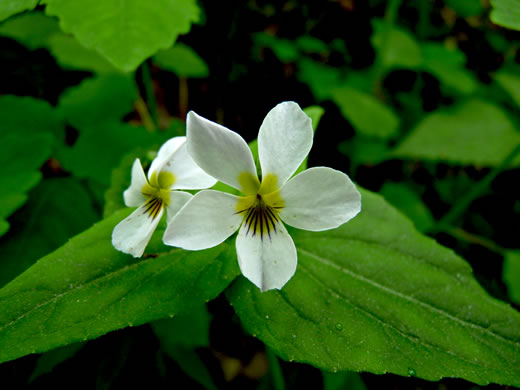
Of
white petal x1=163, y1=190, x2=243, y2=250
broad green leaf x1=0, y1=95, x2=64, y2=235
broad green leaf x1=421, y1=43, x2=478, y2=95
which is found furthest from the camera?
broad green leaf x1=421, y1=43, x2=478, y2=95

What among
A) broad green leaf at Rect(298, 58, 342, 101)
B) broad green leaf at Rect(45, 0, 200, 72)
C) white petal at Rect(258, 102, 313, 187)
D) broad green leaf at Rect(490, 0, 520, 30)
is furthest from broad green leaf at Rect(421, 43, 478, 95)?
white petal at Rect(258, 102, 313, 187)

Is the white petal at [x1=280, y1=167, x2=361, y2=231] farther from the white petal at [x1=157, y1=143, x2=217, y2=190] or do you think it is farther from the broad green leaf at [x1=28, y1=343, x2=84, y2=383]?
the broad green leaf at [x1=28, y1=343, x2=84, y2=383]

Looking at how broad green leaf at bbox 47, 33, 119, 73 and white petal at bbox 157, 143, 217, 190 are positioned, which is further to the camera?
broad green leaf at bbox 47, 33, 119, 73

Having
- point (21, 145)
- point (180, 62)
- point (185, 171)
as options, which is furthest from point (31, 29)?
point (185, 171)

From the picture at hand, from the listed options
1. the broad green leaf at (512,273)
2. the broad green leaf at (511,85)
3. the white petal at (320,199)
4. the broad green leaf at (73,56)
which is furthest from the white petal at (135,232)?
the broad green leaf at (511,85)

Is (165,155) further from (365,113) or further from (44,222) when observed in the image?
(365,113)

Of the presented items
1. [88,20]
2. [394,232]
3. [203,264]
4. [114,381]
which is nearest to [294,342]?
[203,264]
